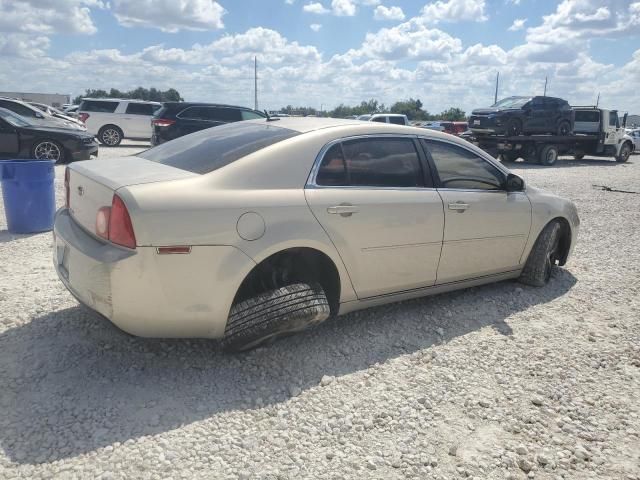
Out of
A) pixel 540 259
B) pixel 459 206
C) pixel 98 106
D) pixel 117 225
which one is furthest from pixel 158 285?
pixel 98 106

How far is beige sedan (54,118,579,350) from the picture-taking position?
9.35 ft

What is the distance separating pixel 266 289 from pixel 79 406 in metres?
1.22

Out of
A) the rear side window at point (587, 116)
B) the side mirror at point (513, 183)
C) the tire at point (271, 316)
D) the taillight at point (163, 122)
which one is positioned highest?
the rear side window at point (587, 116)

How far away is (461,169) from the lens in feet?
A: 14.1

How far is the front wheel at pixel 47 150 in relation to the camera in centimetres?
1228

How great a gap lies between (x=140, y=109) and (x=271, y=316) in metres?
20.9

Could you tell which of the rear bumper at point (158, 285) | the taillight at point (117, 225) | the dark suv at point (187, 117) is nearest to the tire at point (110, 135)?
the dark suv at point (187, 117)

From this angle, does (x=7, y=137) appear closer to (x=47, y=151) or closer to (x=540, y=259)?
(x=47, y=151)

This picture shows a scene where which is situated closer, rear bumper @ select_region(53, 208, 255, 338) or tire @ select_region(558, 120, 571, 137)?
rear bumper @ select_region(53, 208, 255, 338)

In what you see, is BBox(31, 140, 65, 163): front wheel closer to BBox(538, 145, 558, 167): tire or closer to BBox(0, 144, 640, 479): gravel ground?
BBox(0, 144, 640, 479): gravel ground

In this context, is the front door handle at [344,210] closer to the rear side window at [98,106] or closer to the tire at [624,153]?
the rear side window at [98,106]

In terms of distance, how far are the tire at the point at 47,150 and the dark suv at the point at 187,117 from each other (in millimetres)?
3845

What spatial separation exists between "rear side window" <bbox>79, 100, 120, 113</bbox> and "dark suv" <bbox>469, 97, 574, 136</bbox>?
14.3 metres

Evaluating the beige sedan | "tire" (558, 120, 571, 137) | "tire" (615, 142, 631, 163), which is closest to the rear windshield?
the beige sedan
